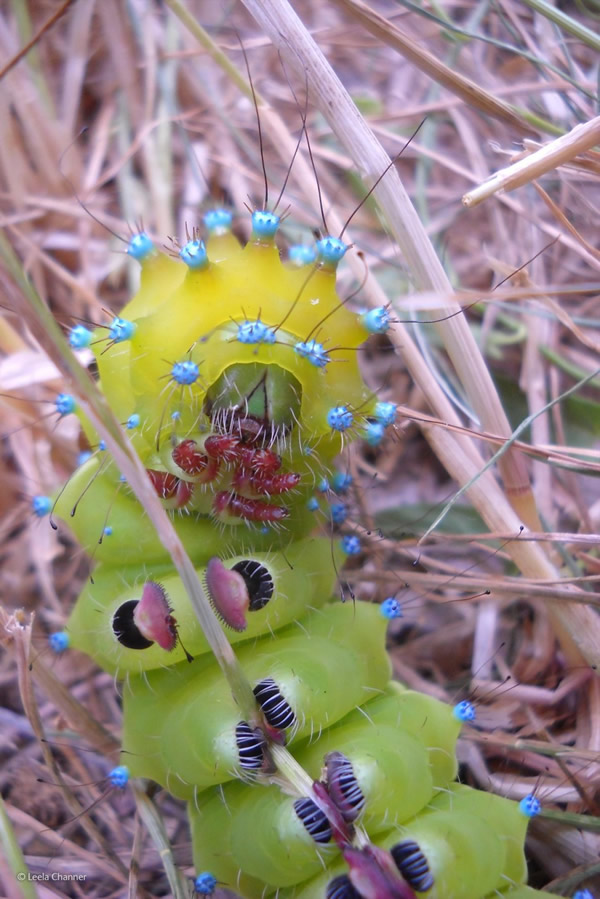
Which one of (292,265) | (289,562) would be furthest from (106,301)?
(289,562)

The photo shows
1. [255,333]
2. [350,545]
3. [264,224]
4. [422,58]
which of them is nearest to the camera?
[255,333]

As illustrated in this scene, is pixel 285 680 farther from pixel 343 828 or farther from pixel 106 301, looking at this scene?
pixel 106 301

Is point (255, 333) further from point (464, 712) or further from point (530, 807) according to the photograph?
point (530, 807)

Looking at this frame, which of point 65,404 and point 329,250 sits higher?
point 329,250

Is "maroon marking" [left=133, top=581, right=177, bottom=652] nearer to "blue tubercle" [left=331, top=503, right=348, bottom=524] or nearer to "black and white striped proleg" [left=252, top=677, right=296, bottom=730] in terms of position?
Result: "black and white striped proleg" [left=252, top=677, right=296, bottom=730]

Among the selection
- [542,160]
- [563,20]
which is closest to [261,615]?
[542,160]

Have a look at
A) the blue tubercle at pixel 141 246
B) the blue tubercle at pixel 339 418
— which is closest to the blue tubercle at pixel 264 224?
the blue tubercle at pixel 141 246

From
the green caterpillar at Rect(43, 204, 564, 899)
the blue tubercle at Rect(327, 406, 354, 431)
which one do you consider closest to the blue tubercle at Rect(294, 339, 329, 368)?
the green caterpillar at Rect(43, 204, 564, 899)

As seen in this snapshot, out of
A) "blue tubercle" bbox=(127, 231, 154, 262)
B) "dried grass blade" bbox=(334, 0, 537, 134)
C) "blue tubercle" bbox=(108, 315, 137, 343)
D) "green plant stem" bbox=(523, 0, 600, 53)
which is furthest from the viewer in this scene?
"green plant stem" bbox=(523, 0, 600, 53)
